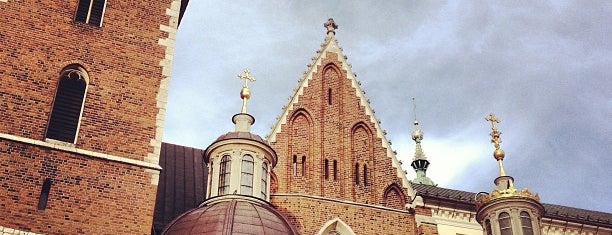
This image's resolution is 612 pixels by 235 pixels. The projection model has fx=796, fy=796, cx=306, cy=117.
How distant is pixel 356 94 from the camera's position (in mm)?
21641

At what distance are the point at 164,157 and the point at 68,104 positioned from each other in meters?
6.77

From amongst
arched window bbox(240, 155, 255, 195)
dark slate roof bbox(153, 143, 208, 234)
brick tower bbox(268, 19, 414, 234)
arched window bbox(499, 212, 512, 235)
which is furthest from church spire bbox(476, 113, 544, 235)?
dark slate roof bbox(153, 143, 208, 234)

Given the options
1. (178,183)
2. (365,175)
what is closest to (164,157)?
(178,183)

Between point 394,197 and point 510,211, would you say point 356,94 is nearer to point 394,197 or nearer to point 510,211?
point 394,197

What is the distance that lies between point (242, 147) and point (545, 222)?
8.45 metres

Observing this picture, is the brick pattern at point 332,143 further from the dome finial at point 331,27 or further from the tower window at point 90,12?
the tower window at point 90,12

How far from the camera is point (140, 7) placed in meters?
17.7

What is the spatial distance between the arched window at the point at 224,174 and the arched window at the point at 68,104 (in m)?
4.01

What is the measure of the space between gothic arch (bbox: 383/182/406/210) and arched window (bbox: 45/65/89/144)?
791 centimetres

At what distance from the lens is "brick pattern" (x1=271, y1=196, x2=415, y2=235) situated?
1855 cm

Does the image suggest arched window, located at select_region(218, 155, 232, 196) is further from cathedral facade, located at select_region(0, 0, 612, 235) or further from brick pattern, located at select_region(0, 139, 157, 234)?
brick pattern, located at select_region(0, 139, 157, 234)

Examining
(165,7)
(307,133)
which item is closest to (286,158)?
(307,133)

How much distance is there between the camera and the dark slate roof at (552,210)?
66.8ft

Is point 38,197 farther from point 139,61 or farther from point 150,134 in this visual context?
point 139,61
